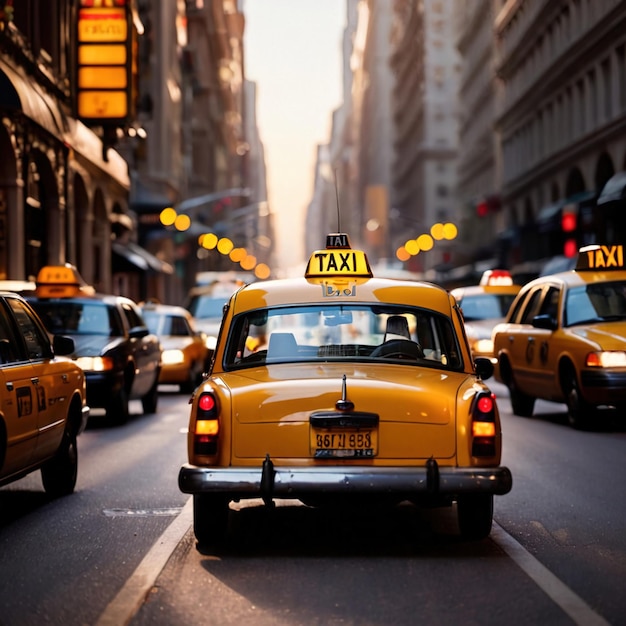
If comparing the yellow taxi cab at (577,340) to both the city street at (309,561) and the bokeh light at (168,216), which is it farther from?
the bokeh light at (168,216)

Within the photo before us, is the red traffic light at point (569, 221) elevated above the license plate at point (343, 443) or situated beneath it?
elevated above

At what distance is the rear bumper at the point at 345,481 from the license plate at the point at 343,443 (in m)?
0.11

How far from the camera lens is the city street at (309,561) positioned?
6.47 meters

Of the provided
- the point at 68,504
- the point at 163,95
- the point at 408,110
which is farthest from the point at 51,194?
the point at 408,110

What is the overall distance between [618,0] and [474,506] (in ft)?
121

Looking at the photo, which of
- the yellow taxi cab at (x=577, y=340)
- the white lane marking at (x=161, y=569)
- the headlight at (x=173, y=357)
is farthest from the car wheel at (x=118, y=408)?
the white lane marking at (x=161, y=569)

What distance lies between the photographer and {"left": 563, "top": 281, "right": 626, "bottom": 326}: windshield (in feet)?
54.9

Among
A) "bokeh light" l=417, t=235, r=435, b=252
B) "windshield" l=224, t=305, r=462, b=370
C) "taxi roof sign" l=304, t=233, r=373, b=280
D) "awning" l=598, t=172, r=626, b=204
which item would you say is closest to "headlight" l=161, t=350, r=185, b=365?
"taxi roof sign" l=304, t=233, r=373, b=280

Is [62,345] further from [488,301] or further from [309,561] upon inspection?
[488,301]

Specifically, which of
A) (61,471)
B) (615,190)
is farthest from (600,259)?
(615,190)

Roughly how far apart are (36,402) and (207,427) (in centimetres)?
240

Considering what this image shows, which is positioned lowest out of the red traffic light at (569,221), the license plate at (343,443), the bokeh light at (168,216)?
the license plate at (343,443)

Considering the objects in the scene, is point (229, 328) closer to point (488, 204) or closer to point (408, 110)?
point (488, 204)

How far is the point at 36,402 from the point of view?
32.5 feet
